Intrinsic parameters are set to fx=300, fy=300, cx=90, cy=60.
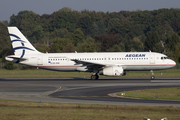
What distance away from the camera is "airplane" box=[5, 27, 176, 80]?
1614 inches

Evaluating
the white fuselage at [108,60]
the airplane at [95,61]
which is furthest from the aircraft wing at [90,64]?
the white fuselage at [108,60]

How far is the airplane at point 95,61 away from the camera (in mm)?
41000

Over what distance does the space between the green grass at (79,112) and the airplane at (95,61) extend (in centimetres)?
2127

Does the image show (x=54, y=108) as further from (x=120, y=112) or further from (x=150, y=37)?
(x=150, y=37)

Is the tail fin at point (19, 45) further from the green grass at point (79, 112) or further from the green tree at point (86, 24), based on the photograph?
the green tree at point (86, 24)

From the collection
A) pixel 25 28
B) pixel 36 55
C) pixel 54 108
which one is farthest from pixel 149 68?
pixel 25 28

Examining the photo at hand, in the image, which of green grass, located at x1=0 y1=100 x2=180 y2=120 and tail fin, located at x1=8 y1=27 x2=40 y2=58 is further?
tail fin, located at x1=8 y1=27 x2=40 y2=58

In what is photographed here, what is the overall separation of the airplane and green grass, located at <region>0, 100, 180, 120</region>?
2127cm

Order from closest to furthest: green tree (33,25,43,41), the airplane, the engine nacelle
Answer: the engine nacelle < the airplane < green tree (33,25,43,41)

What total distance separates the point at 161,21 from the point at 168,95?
152988 millimetres

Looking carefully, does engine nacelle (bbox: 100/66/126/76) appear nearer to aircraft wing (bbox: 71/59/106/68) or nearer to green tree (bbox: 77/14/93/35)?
aircraft wing (bbox: 71/59/106/68)

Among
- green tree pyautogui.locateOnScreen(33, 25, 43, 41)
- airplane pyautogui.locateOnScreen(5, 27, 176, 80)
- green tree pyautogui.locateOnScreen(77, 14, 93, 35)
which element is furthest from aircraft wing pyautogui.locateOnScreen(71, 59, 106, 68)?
green tree pyautogui.locateOnScreen(77, 14, 93, 35)

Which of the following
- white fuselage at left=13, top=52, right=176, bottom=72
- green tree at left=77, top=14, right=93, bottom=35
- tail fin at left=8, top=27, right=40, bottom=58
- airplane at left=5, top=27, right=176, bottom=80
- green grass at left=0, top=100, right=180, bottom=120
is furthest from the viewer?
green tree at left=77, top=14, right=93, bottom=35

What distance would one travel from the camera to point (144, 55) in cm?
4162
